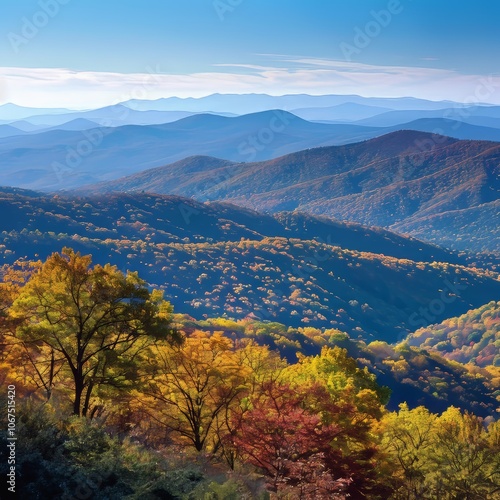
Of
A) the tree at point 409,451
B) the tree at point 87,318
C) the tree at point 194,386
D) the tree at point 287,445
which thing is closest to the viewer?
the tree at point 287,445

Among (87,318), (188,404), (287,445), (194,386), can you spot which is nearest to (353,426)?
(287,445)

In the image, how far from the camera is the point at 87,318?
2555 cm

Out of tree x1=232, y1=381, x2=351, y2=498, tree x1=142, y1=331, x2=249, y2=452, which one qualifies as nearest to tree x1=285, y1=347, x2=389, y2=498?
tree x1=232, y1=381, x2=351, y2=498

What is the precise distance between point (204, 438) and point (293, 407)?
500cm

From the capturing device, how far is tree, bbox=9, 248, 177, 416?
25.7 metres

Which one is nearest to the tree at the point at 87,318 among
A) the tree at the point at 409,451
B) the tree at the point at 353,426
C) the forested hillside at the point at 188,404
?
the forested hillside at the point at 188,404

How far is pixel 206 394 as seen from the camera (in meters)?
28.3

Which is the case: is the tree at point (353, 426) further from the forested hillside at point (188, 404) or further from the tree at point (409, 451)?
the tree at point (409, 451)

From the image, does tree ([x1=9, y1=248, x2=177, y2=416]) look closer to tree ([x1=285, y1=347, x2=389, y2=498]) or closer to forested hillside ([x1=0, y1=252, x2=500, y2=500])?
forested hillside ([x1=0, y1=252, x2=500, y2=500])

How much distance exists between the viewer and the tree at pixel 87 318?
25672mm

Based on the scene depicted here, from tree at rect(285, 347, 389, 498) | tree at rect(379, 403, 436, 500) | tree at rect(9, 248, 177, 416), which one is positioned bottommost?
tree at rect(379, 403, 436, 500)

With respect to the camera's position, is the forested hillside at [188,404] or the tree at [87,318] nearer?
the forested hillside at [188,404]

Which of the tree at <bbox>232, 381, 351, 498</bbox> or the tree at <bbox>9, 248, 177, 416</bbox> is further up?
the tree at <bbox>9, 248, 177, 416</bbox>

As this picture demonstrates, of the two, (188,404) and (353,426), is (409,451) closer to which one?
(353,426)
